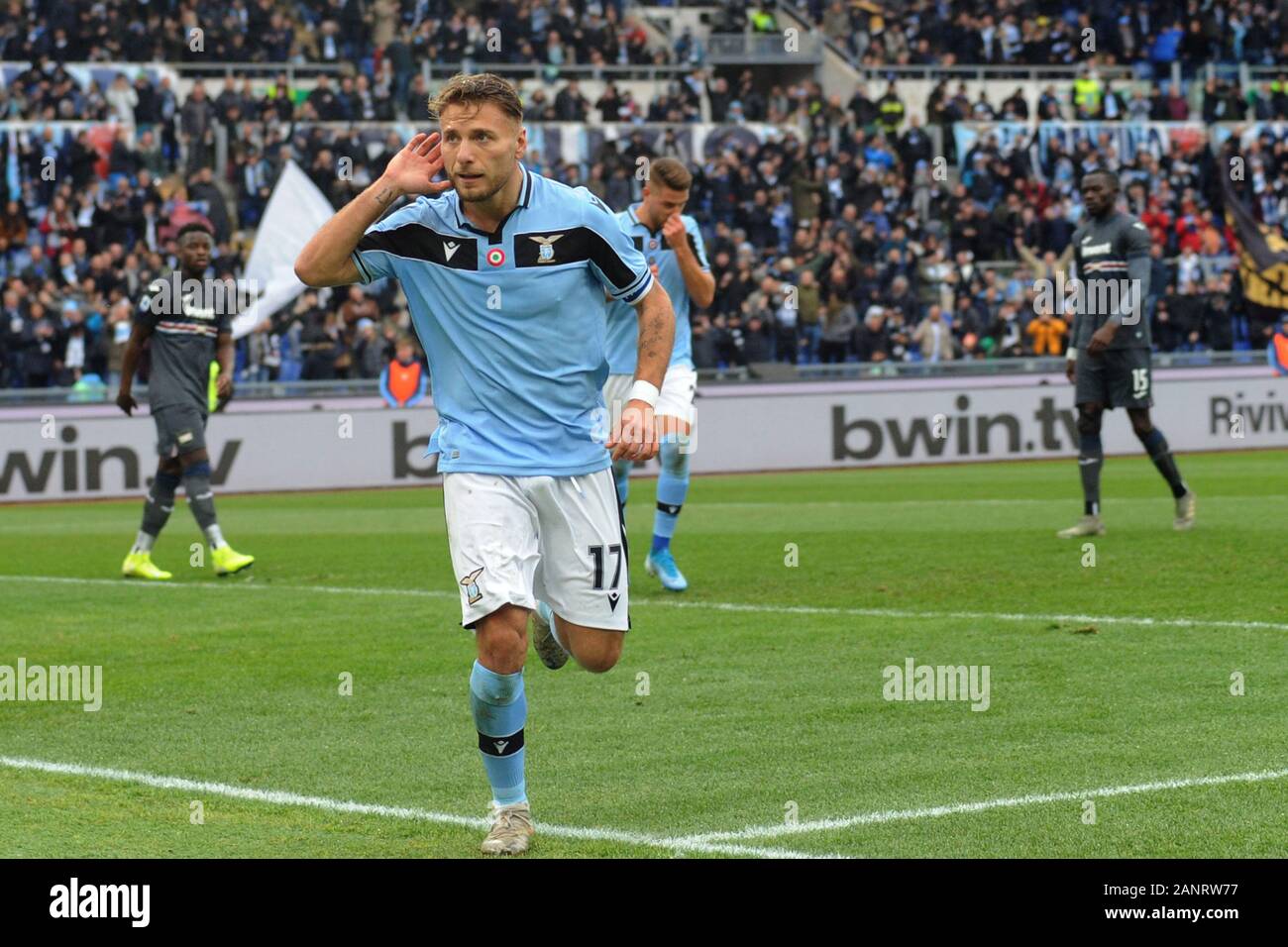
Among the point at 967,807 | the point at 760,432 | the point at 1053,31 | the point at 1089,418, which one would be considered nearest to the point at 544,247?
the point at 967,807

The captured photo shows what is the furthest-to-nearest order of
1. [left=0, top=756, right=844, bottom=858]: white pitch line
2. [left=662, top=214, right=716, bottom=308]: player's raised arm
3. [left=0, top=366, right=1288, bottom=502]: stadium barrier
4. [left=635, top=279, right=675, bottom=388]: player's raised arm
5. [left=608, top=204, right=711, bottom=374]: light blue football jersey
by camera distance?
[left=0, top=366, right=1288, bottom=502]: stadium barrier, [left=608, top=204, right=711, bottom=374]: light blue football jersey, [left=662, top=214, right=716, bottom=308]: player's raised arm, [left=635, top=279, right=675, bottom=388]: player's raised arm, [left=0, top=756, right=844, bottom=858]: white pitch line

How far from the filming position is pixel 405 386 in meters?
24.6

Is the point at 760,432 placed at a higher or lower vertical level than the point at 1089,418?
lower

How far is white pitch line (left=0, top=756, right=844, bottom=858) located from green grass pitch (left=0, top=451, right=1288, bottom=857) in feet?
0.06

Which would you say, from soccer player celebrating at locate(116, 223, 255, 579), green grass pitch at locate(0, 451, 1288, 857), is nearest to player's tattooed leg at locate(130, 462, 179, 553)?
soccer player celebrating at locate(116, 223, 255, 579)

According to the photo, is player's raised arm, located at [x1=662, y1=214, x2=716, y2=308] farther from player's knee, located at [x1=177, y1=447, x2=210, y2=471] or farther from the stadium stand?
the stadium stand

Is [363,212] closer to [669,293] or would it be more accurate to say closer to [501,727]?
[501,727]

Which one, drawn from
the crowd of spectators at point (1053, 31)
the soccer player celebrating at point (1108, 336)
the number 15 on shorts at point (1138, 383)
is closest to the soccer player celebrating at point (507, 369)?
the soccer player celebrating at point (1108, 336)

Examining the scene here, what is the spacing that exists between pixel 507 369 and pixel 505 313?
0.56 feet

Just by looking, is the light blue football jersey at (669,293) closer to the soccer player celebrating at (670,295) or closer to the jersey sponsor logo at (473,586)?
the soccer player celebrating at (670,295)

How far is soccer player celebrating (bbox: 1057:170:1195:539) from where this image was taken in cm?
1366

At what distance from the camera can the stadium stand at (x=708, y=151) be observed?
26391mm

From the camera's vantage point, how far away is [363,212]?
5.72 metres
